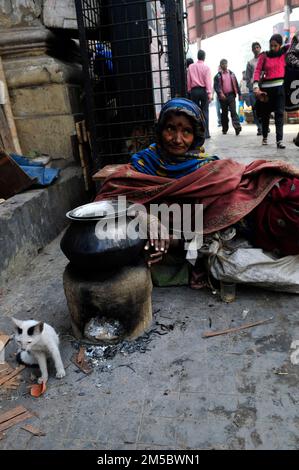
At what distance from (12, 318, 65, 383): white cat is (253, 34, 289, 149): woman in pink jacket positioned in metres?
6.60

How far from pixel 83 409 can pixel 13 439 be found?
0.36 metres

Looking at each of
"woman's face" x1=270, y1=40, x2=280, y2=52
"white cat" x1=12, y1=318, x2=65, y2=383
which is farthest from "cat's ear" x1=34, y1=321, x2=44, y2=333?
"woman's face" x1=270, y1=40, x2=280, y2=52

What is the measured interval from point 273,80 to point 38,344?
22.3 feet

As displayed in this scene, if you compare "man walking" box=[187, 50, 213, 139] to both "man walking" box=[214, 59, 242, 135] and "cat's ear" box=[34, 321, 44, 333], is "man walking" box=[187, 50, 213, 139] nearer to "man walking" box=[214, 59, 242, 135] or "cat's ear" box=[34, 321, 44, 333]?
"man walking" box=[214, 59, 242, 135]

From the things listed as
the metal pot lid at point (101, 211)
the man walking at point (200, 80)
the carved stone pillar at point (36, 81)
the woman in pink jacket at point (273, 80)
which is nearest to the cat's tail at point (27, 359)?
the metal pot lid at point (101, 211)

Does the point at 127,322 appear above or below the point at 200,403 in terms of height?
above

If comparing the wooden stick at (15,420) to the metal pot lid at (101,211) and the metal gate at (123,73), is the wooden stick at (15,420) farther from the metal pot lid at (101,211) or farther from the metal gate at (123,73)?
the metal gate at (123,73)

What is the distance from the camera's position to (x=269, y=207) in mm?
2918

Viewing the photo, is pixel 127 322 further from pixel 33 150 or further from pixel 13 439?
pixel 33 150

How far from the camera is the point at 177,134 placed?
122 inches

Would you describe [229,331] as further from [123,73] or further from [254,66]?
[254,66]

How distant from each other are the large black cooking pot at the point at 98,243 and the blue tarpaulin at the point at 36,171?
7.16 feet

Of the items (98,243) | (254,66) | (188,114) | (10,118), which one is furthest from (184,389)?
(254,66)

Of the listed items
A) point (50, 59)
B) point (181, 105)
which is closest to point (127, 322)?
point (181, 105)
